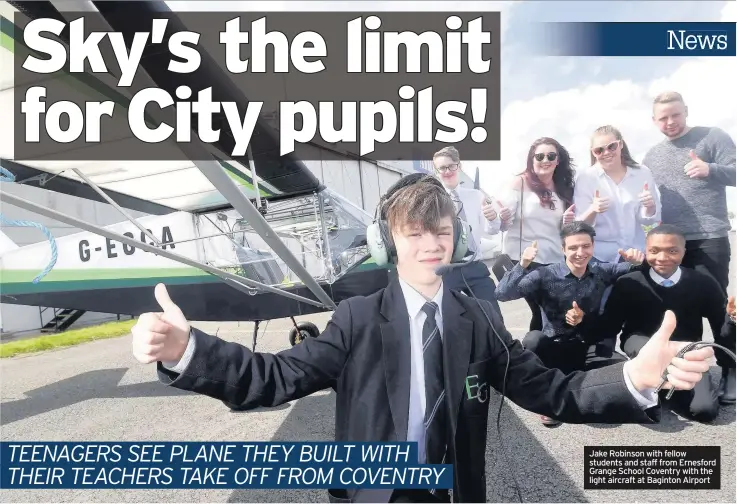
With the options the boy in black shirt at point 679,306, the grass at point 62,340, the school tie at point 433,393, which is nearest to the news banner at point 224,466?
the boy in black shirt at point 679,306

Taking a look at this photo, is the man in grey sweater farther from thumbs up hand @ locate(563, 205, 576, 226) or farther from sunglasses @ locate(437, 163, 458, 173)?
sunglasses @ locate(437, 163, 458, 173)

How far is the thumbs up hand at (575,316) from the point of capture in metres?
1.57

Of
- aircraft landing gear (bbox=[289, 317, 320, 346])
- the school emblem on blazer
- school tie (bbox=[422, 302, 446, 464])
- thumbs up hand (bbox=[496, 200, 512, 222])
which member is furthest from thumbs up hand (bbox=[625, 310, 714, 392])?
aircraft landing gear (bbox=[289, 317, 320, 346])

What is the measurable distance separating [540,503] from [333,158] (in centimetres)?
156

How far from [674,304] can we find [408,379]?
4.08 feet

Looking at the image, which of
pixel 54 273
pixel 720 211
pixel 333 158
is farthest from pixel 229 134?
pixel 54 273

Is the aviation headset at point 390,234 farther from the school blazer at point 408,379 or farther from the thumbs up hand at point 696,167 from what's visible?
the thumbs up hand at point 696,167

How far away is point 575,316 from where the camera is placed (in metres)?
1.57

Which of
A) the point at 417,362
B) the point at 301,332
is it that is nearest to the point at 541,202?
the point at 417,362

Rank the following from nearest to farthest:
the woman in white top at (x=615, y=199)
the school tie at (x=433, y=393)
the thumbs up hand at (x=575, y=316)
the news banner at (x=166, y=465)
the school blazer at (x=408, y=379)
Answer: the school blazer at (x=408, y=379), the school tie at (x=433, y=393), the news banner at (x=166, y=465), the woman in white top at (x=615, y=199), the thumbs up hand at (x=575, y=316)

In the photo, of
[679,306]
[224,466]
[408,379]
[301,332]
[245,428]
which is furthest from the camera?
[301,332]

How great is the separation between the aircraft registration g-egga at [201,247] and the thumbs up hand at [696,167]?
1.28 meters

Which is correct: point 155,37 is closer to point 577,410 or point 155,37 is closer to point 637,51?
point 577,410

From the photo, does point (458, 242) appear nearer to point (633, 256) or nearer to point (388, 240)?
point (388, 240)
